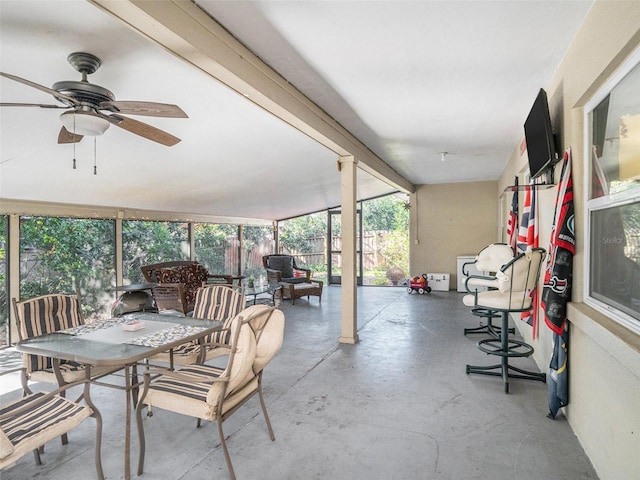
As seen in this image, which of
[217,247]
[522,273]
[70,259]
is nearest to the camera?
[522,273]

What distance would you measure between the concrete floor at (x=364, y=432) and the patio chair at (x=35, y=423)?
1.36 ft

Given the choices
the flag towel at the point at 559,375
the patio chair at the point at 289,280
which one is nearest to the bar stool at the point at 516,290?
the flag towel at the point at 559,375

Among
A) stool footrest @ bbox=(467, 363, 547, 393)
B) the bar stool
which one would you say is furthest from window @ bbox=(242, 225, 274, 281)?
the bar stool

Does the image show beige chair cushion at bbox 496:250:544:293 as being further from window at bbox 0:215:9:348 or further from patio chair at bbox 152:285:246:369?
window at bbox 0:215:9:348

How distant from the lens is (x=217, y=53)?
223 centimetres

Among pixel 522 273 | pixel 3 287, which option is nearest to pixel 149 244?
pixel 3 287

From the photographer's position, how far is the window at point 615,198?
1.77 metres

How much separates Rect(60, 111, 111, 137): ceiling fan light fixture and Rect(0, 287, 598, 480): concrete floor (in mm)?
2010

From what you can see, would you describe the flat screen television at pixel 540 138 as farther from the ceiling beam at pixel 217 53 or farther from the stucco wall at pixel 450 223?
the stucco wall at pixel 450 223

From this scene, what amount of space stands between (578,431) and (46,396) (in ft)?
10.4

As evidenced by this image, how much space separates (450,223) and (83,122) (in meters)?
8.40

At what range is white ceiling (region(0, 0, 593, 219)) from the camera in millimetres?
2064

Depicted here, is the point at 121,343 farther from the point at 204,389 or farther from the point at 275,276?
the point at 275,276

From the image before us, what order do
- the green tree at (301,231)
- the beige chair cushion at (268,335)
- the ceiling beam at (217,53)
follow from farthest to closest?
the green tree at (301,231)
the beige chair cushion at (268,335)
the ceiling beam at (217,53)
